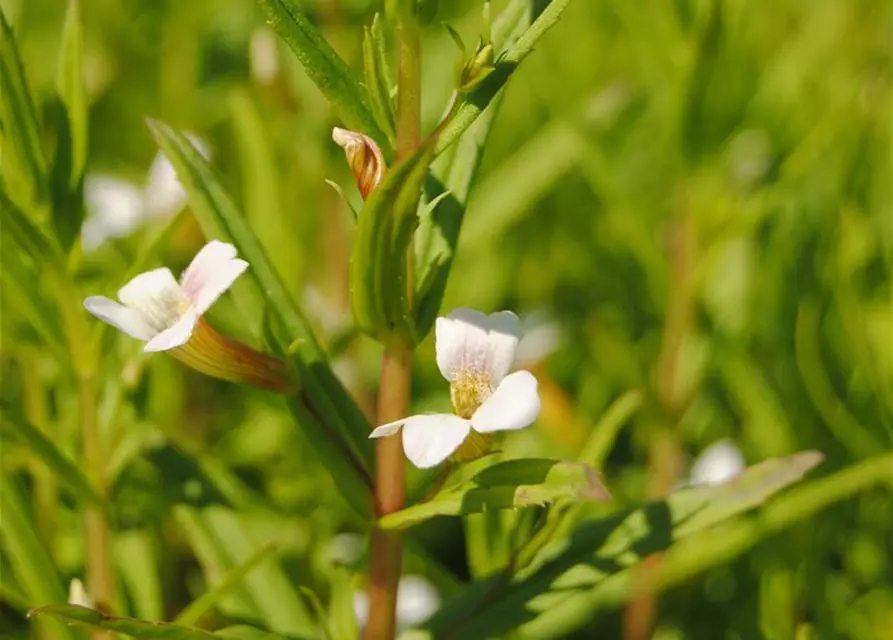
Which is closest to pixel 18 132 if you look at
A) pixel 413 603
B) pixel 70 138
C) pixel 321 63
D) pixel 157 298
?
pixel 70 138

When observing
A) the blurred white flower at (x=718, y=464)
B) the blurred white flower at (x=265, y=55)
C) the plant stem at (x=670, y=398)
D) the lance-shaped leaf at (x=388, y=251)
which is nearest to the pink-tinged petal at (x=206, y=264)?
the lance-shaped leaf at (x=388, y=251)

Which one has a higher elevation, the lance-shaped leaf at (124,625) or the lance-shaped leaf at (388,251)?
the lance-shaped leaf at (388,251)

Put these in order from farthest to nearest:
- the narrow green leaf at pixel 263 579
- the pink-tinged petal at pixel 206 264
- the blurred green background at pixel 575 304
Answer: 1. the blurred green background at pixel 575 304
2. the narrow green leaf at pixel 263 579
3. the pink-tinged petal at pixel 206 264

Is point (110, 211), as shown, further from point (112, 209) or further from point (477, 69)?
point (477, 69)

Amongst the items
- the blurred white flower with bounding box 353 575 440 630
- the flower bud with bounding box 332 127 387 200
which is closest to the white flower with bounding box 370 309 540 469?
the flower bud with bounding box 332 127 387 200

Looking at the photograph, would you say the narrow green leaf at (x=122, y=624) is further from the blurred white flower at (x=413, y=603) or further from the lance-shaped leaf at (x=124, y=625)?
the blurred white flower at (x=413, y=603)

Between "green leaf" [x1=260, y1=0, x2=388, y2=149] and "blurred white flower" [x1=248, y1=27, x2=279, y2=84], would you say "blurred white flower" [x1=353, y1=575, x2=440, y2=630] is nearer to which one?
"green leaf" [x1=260, y1=0, x2=388, y2=149]
